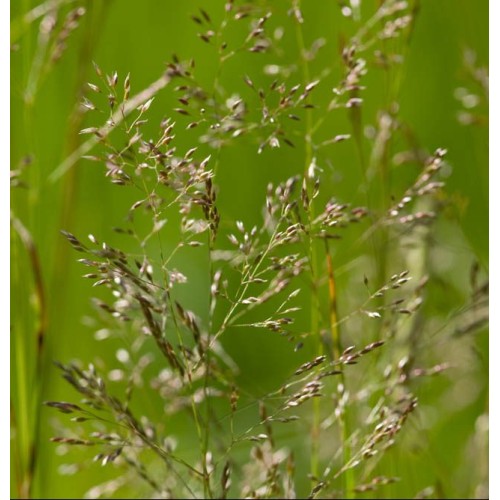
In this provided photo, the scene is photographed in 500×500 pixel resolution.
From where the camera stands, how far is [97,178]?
2.46 meters

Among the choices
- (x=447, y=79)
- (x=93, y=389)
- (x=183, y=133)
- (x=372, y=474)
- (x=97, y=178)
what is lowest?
(x=372, y=474)

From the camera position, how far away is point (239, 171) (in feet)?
9.02

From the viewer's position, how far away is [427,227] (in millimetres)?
1668

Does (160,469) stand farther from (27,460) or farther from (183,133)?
(183,133)

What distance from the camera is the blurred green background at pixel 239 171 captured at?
5.78 feet

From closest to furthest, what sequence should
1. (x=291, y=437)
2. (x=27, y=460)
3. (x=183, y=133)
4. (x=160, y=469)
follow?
(x=27, y=460), (x=160, y=469), (x=291, y=437), (x=183, y=133)

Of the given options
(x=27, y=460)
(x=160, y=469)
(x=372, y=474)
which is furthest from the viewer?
(x=160, y=469)

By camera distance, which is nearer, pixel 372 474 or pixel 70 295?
pixel 372 474

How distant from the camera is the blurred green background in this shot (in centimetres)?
176

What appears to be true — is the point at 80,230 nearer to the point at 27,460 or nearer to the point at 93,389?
the point at 27,460

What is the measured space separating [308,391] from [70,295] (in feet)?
5.15
